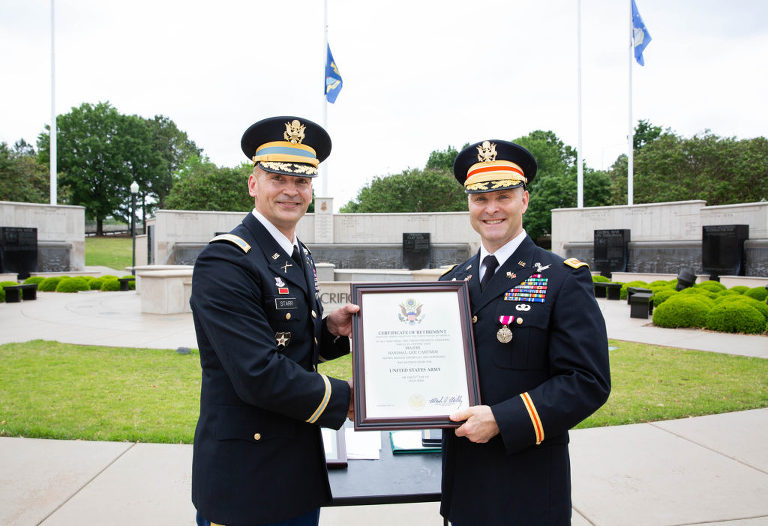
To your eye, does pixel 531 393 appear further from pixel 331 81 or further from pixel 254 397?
pixel 331 81

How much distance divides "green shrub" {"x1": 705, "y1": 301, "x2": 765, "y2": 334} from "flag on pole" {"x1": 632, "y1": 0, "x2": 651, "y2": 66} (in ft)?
48.3

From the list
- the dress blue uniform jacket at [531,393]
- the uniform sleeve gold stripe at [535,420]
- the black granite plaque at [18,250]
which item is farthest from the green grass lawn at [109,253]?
the uniform sleeve gold stripe at [535,420]

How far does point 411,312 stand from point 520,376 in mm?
502

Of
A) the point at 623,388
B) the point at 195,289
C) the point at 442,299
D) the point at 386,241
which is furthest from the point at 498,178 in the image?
the point at 386,241

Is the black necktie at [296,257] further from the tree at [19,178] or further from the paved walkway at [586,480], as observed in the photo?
the tree at [19,178]

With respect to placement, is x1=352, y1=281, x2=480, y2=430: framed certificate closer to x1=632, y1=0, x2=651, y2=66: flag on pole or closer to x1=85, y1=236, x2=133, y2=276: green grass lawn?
x1=632, y1=0, x2=651, y2=66: flag on pole

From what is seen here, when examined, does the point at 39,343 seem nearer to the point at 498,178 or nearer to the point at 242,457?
the point at 242,457

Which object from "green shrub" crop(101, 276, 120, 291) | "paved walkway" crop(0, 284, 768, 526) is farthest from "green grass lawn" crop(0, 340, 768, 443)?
"green shrub" crop(101, 276, 120, 291)

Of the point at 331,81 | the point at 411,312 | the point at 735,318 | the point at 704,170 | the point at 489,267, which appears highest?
the point at 331,81

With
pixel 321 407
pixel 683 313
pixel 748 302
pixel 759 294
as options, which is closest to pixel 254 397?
pixel 321 407

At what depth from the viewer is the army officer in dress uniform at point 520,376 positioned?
1.81 meters

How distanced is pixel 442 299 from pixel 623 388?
200 inches

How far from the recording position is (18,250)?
66.5ft

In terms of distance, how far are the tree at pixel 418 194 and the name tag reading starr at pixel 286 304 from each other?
35618mm
